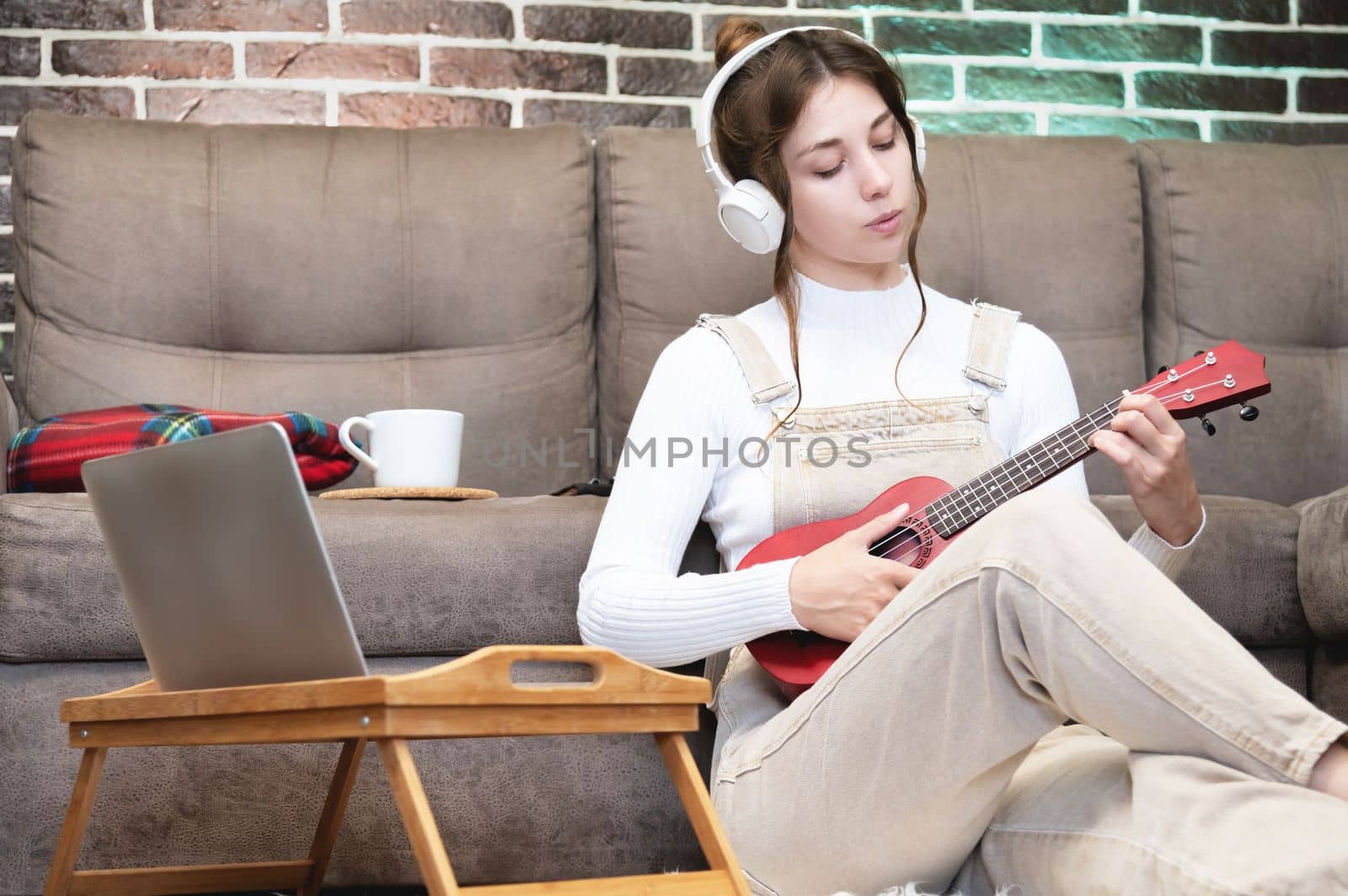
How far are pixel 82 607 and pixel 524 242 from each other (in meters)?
0.88

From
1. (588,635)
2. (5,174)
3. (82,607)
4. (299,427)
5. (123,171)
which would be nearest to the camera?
(588,635)

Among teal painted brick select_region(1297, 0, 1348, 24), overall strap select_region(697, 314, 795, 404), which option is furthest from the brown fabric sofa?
overall strap select_region(697, 314, 795, 404)

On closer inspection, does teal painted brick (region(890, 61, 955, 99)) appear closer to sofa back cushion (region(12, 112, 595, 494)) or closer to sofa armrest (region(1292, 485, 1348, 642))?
sofa back cushion (region(12, 112, 595, 494))

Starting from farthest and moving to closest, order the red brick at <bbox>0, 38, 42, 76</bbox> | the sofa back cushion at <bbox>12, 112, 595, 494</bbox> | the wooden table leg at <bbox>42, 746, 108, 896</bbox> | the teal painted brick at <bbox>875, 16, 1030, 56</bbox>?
the teal painted brick at <bbox>875, 16, 1030, 56</bbox>
the red brick at <bbox>0, 38, 42, 76</bbox>
the sofa back cushion at <bbox>12, 112, 595, 494</bbox>
the wooden table leg at <bbox>42, 746, 108, 896</bbox>

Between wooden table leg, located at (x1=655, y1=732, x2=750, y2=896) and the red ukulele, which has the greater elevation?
the red ukulele


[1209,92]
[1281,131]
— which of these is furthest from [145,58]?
[1281,131]

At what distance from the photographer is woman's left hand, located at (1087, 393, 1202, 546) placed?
3.96 feet

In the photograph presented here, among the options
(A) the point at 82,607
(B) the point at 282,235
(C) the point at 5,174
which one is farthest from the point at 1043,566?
(C) the point at 5,174

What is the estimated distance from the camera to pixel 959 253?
2.06 metres

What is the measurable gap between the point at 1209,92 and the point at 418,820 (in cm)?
229

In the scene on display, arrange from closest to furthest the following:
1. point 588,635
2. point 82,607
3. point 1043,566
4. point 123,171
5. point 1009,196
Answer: point 1043,566, point 588,635, point 82,607, point 123,171, point 1009,196

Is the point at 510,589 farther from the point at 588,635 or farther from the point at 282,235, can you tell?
the point at 282,235

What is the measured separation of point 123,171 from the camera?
197cm

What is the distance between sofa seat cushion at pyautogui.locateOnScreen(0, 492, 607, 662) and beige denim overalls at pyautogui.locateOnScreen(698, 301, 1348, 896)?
33 cm
